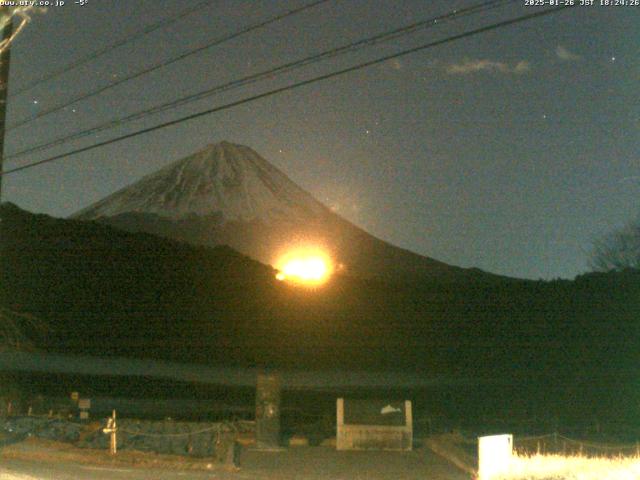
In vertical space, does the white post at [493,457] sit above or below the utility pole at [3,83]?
below

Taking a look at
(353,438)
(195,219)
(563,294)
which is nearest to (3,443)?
(353,438)

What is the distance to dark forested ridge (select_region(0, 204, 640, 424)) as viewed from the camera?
49.6 metres

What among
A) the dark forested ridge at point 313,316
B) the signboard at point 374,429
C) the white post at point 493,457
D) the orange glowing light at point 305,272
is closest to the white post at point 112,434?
the signboard at point 374,429

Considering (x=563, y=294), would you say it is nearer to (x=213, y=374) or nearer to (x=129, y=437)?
(x=213, y=374)

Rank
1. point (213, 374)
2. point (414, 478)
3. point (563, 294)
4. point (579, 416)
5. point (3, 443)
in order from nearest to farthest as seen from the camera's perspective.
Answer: point (414, 478) < point (3, 443) < point (579, 416) < point (213, 374) < point (563, 294)

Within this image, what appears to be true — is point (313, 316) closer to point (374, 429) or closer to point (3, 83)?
point (374, 429)

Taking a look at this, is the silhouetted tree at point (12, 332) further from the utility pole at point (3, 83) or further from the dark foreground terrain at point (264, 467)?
the utility pole at point (3, 83)

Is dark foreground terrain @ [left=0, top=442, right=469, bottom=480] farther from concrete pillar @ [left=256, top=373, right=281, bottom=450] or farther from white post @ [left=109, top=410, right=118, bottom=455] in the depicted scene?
white post @ [left=109, top=410, right=118, bottom=455]

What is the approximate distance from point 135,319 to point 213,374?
7688mm

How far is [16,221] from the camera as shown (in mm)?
54656

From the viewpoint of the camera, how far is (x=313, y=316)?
2264 inches

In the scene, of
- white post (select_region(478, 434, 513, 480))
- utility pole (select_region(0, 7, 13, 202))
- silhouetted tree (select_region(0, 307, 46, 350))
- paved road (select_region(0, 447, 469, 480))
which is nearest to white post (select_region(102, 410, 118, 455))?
paved road (select_region(0, 447, 469, 480))

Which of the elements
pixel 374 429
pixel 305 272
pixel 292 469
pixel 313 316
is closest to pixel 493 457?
pixel 292 469

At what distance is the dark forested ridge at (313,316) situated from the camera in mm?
49562
